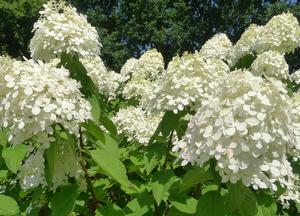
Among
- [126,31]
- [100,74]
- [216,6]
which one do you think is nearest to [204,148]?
[100,74]

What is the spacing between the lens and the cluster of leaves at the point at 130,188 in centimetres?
213

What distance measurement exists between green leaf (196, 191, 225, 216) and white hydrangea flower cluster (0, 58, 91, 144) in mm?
614

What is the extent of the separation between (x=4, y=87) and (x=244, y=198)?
3.65 feet

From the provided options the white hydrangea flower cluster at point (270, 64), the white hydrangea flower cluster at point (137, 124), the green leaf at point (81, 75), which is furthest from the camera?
the white hydrangea flower cluster at point (270, 64)

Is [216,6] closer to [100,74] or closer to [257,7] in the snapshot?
[257,7]

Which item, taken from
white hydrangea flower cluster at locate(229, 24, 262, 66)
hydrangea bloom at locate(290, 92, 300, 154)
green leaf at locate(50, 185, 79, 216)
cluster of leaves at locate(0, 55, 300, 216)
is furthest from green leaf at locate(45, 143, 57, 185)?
white hydrangea flower cluster at locate(229, 24, 262, 66)

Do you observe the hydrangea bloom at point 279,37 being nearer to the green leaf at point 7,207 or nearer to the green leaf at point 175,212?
the green leaf at point 175,212

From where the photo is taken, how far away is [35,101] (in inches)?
83.7

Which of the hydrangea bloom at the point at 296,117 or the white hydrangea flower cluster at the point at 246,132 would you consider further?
the hydrangea bloom at the point at 296,117

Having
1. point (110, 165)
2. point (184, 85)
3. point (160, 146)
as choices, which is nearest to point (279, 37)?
point (184, 85)

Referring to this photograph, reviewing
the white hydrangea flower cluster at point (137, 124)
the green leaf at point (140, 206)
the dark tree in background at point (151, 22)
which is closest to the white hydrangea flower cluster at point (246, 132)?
the green leaf at point (140, 206)

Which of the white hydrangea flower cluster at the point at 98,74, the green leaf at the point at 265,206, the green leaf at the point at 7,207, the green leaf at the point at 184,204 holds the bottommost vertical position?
the white hydrangea flower cluster at the point at 98,74

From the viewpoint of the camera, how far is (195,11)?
28.9 metres

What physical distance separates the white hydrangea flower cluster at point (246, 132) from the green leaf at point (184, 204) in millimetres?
403
